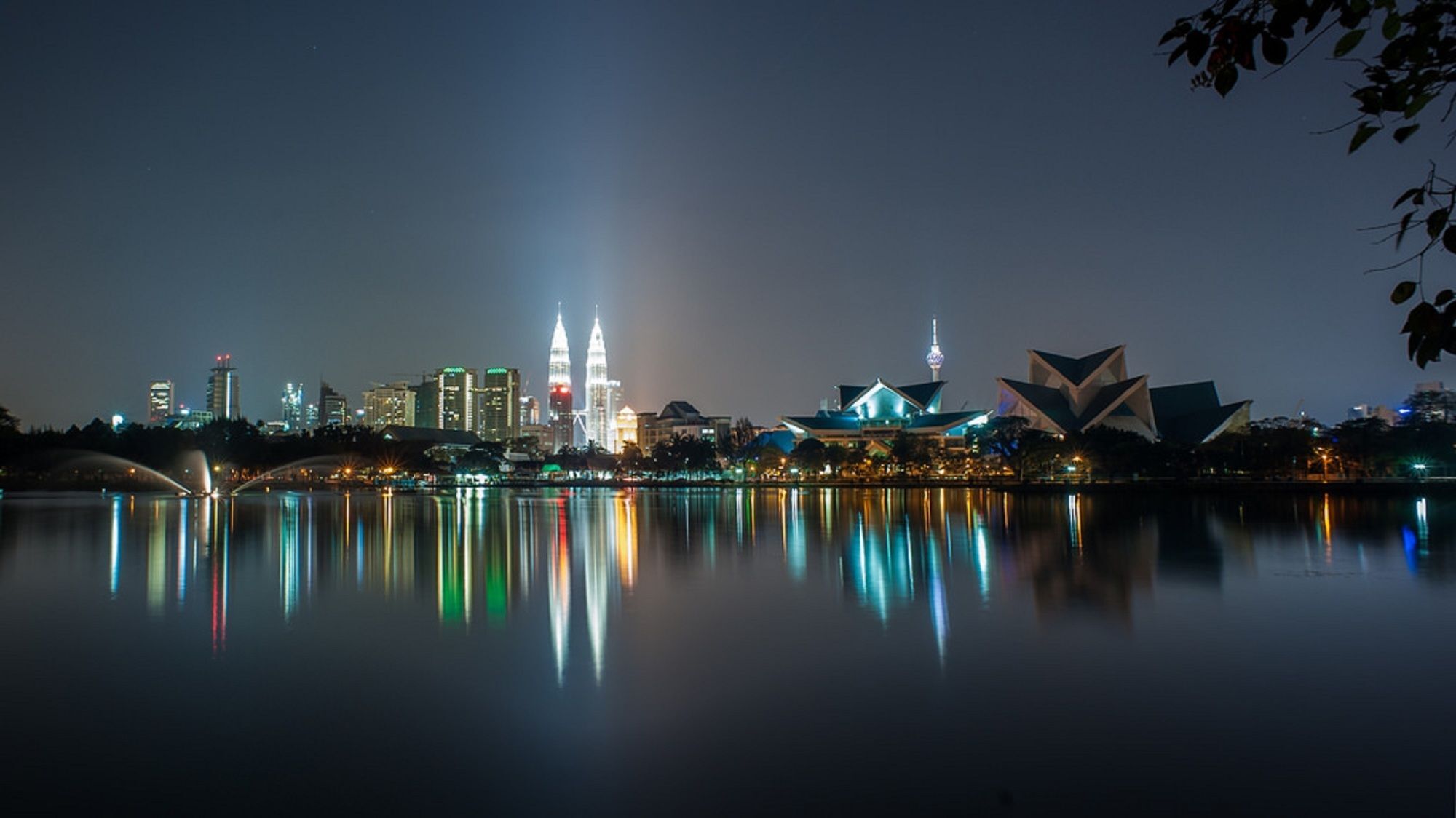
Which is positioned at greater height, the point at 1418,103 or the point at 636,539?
the point at 1418,103

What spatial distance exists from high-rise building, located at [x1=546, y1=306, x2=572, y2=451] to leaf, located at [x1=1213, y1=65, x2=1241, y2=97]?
608ft

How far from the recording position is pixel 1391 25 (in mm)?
2477

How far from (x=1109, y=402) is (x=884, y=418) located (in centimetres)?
2795

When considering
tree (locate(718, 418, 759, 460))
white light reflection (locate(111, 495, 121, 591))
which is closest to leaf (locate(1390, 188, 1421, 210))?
white light reflection (locate(111, 495, 121, 591))

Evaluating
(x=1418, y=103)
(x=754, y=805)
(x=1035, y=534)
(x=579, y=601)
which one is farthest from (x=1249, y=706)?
(x=1035, y=534)

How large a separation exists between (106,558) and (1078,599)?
17031 millimetres

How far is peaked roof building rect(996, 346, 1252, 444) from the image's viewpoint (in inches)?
3310

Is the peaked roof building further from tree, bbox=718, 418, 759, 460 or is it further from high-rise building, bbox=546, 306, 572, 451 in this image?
high-rise building, bbox=546, 306, 572, 451

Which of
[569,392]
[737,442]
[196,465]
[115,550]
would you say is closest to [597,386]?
[569,392]

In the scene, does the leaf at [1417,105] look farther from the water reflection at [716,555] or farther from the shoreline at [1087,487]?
the shoreline at [1087,487]

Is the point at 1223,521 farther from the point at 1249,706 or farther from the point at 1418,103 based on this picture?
the point at 1418,103

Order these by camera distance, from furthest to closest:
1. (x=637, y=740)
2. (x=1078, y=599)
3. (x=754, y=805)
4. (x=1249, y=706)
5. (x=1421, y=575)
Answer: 1. (x=1421, y=575)
2. (x=1078, y=599)
3. (x=1249, y=706)
4. (x=637, y=740)
5. (x=754, y=805)

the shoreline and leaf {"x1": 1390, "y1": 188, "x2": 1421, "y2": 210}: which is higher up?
leaf {"x1": 1390, "y1": 188, "x2": 1421, "y2": 210}

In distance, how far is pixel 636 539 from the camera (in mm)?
23859
